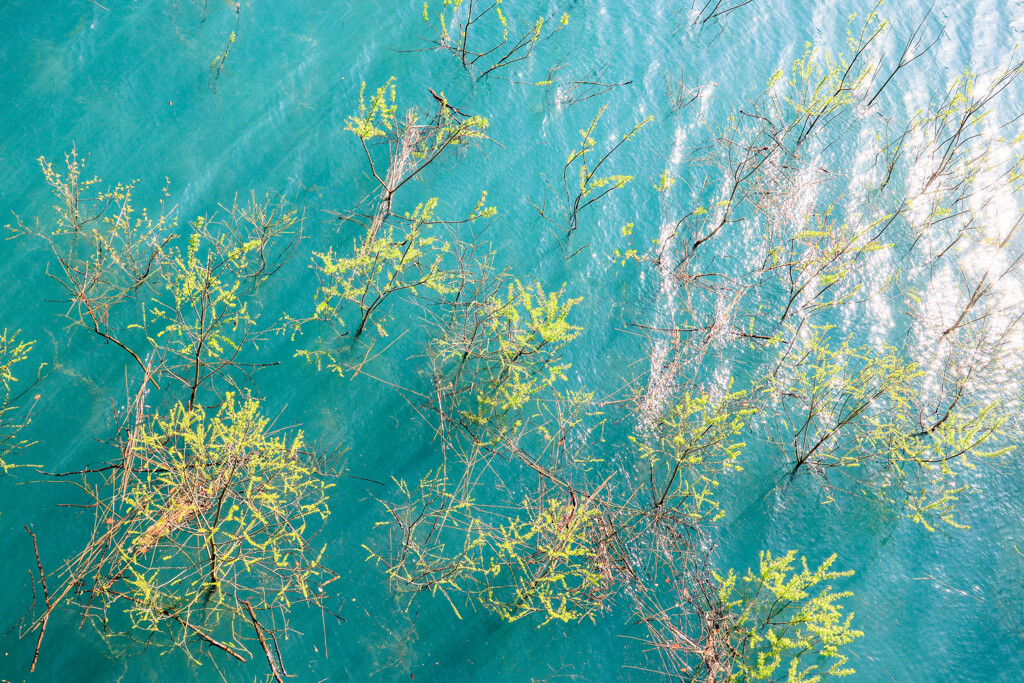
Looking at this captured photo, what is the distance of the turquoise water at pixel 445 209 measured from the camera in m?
3.08

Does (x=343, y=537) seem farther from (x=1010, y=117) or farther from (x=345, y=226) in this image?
(x=1010, y=117)

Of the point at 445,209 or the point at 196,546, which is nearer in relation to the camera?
the point at 196,546

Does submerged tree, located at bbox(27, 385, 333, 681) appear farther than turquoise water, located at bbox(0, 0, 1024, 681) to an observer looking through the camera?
No

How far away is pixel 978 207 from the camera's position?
14.0 ft

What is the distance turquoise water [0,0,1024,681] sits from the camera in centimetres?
308

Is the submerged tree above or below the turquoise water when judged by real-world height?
below

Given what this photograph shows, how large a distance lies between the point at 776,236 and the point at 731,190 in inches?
16.4

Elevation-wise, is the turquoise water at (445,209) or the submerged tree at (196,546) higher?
the turquoise water at (445,209)

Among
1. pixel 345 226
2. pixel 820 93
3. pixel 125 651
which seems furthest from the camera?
pixel 820 93

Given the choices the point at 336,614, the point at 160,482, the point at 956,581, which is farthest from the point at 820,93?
the point at 160,482

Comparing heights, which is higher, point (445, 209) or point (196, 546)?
point (445, 209)

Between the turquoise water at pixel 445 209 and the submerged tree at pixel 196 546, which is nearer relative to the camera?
the submerged tree at pixel 196 546

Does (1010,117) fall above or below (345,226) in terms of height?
above

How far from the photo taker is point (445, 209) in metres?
3.89
